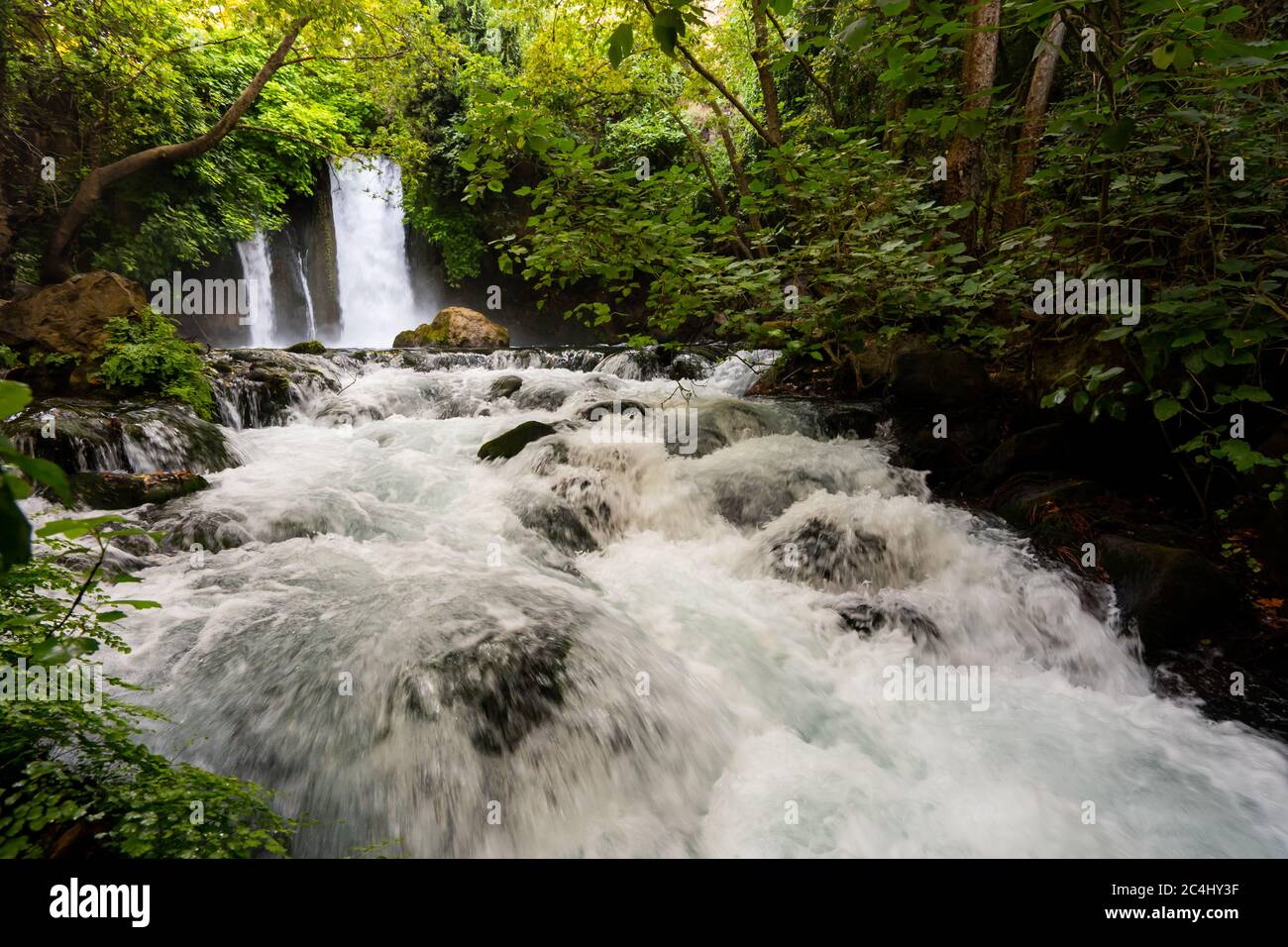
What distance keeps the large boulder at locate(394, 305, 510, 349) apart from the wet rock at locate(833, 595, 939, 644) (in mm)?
12201

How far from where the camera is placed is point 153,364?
718 centimetres

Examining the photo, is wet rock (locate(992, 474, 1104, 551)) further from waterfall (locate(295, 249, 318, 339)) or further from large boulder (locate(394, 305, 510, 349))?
waterfall (locate(295, 249, 318, 339))

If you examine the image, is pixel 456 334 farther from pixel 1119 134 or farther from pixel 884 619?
pixel 1119 134

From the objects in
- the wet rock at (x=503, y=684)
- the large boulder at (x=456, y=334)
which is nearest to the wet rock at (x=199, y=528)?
the wet rock at (x=503, y=684)

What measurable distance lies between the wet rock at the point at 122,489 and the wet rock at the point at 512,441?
2869 mm

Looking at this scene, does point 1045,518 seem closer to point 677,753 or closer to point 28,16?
point 677,753

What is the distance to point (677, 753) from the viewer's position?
299 centimetres

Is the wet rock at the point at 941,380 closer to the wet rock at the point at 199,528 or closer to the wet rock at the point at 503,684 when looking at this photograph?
the wet rock at the point at 503,684

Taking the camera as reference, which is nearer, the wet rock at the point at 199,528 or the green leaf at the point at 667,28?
the green leaf at the point at 667,28

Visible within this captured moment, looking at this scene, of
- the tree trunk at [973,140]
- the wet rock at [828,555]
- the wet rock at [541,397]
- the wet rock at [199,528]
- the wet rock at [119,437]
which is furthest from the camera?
the wet rock at [541,397]

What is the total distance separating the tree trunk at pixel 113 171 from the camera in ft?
30.0
